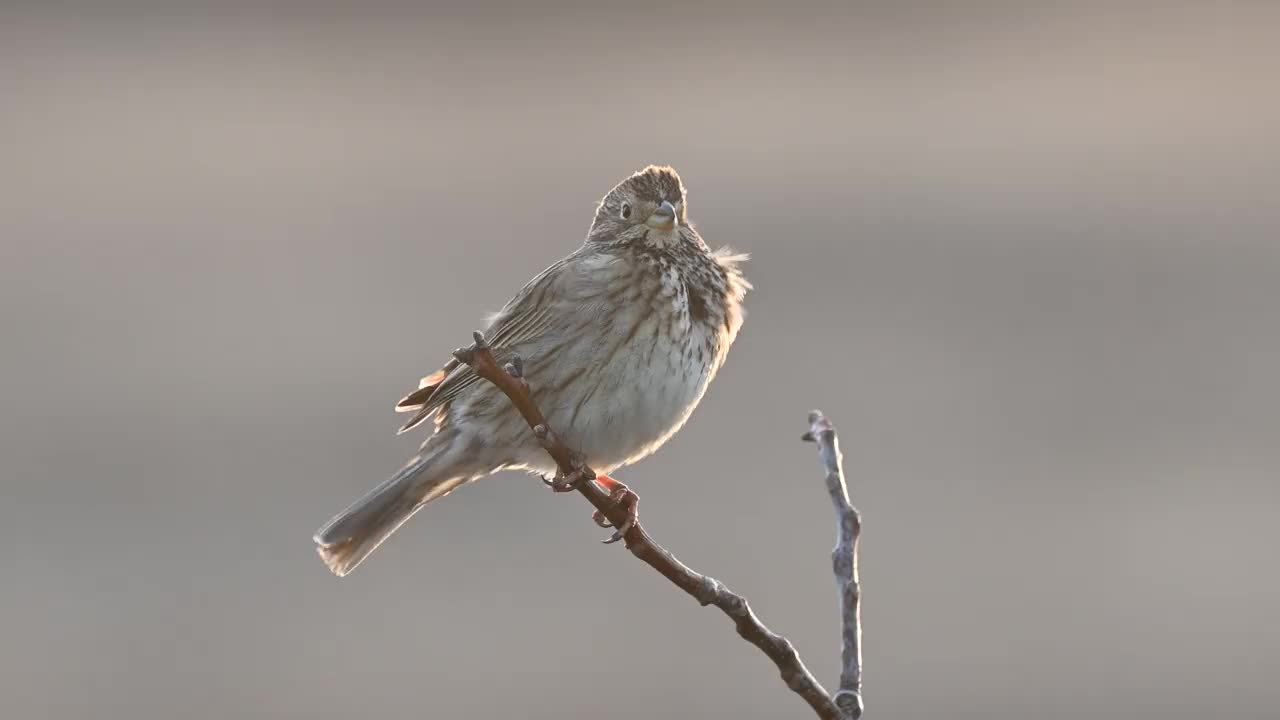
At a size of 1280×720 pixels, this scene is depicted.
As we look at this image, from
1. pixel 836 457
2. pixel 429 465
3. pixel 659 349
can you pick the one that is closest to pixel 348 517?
pixel 429 465

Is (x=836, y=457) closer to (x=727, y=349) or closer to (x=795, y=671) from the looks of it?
(x=795, y=671)

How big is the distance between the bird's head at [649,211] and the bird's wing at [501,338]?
0.23m

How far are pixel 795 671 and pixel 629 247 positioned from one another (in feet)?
7.66

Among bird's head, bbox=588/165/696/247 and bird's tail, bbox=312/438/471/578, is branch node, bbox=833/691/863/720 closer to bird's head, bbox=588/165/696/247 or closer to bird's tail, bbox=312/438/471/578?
bird's tail, bbox=312/438/471/578

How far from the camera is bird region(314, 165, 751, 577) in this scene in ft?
14.1

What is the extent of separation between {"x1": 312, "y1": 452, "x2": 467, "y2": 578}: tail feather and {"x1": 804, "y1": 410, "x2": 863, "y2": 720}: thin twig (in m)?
1.79

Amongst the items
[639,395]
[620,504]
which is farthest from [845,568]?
[639,395]

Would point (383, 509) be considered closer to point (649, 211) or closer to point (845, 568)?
point (649, 211)

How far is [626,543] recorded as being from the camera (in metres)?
3.08

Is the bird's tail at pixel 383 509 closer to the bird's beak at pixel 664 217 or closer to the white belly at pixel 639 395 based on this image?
the white belly at pixel 639 395

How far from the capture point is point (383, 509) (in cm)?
446

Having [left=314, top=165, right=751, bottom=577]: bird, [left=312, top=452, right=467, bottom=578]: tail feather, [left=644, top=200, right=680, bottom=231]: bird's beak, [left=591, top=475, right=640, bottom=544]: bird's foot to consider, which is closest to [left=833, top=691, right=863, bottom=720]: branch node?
[left=591, top=475, right=640, bottom=544]: bird's foot

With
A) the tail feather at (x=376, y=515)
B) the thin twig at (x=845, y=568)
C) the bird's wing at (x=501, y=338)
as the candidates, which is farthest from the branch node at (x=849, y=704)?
the tail feather at (x=376, y=515)

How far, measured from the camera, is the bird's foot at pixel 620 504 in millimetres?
3074
